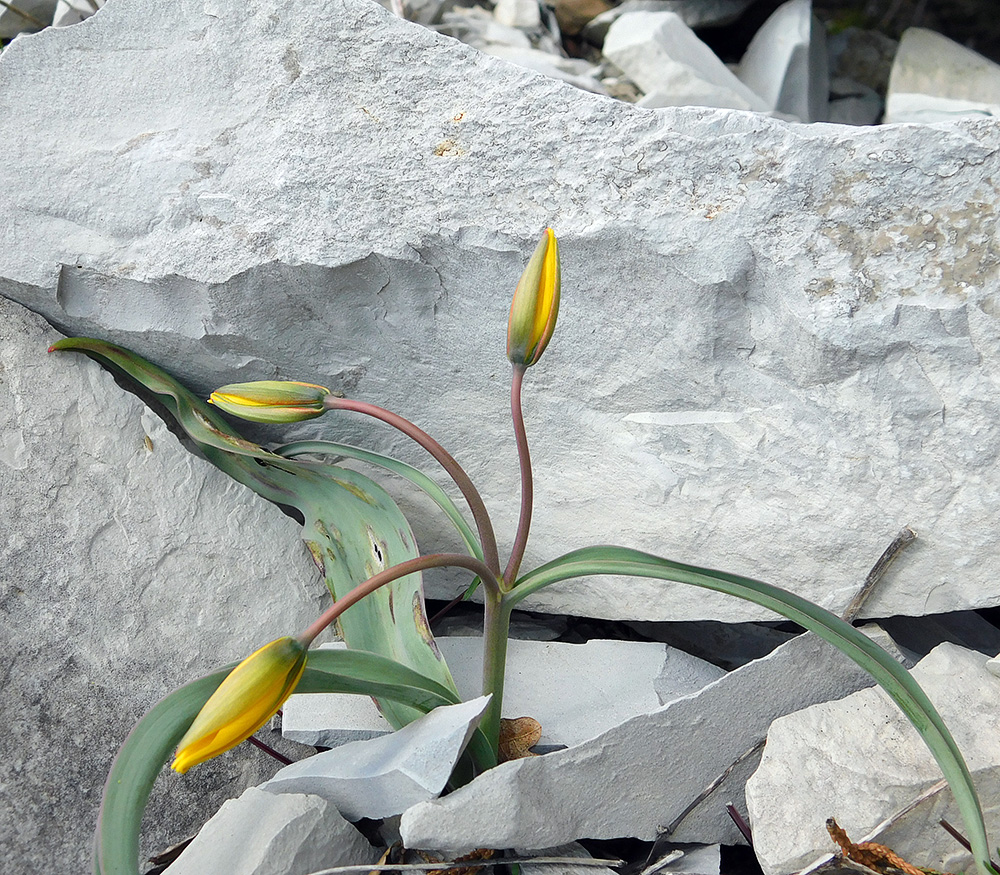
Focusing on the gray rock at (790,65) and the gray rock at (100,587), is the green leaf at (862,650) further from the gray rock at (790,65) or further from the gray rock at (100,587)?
the gray rock at (790,65)

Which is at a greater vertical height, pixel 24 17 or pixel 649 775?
pixel 24 17

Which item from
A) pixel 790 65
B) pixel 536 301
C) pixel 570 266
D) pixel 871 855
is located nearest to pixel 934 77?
pixel 790 65

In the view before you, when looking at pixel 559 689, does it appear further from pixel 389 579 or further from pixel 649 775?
pixel 389 579

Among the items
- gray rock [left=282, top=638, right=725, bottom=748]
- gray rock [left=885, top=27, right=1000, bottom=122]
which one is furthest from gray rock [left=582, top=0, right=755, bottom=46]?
gray rock [left=282, top=638, right=725, bottom=748]

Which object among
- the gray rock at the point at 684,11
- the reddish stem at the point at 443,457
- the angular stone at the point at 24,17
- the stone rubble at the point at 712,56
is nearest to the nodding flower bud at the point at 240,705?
the reddish stem at the point at 443,457

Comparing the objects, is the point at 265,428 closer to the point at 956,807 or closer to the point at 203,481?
the point at 203,481

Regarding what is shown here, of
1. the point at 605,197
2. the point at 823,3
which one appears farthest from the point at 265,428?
the point at 823,3
